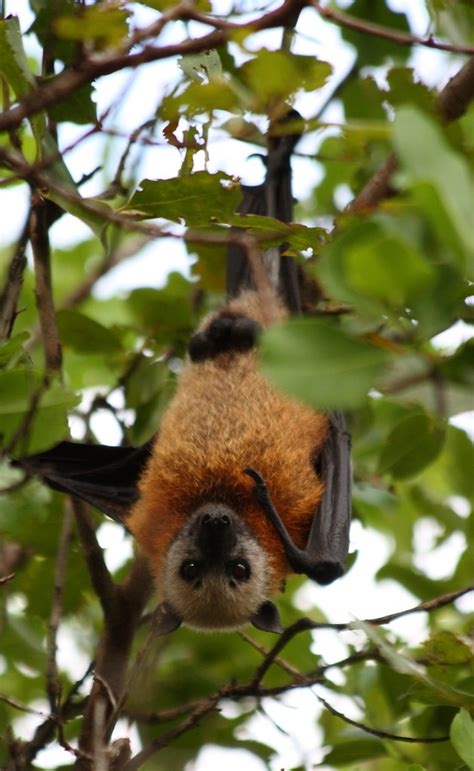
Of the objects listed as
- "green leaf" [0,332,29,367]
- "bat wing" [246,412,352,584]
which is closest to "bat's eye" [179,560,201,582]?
"bat wing" [246,412,352,584]

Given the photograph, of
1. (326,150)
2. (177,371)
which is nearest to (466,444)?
(177,371)

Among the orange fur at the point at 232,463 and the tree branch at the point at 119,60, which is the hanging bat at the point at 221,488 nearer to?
the orange fur at the point at 232,463

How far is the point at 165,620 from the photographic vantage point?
606cm

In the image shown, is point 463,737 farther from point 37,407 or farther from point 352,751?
point 37,407

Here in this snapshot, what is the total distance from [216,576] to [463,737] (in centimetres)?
293

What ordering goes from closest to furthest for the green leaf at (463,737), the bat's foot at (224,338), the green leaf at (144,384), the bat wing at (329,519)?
the green leaf at (463,737) < the bat wing at (329,519) < the green leaf at (144,384) < the bat's foot at (224,338)

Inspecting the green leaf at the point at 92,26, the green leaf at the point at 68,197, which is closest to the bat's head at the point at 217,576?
the green leaf at the point at 68,197

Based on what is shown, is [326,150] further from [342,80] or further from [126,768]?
[126,768]

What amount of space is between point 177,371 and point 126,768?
11.4 feet

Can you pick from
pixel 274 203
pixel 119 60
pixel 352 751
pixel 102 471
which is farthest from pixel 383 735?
pixel 274 203

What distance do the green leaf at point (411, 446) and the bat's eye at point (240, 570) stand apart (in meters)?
1.12

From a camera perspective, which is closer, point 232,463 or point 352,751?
point 352,751

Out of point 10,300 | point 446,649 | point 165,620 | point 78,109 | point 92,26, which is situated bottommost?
point 446,649

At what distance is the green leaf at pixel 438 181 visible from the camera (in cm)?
211
